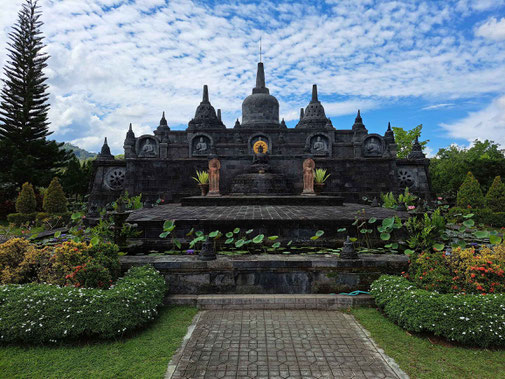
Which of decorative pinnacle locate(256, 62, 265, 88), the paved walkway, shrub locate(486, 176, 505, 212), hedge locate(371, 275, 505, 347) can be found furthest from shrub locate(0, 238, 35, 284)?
decorative pinnacle locate(256, 62, 265, 88)

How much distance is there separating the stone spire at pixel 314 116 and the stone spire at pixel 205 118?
8.38m

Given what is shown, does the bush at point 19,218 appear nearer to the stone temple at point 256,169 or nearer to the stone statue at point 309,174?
the stone temple at point 256,169

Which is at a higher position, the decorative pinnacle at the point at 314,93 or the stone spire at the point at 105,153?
the decorative pinnacle at the point at 314,93

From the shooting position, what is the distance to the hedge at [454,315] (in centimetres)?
410

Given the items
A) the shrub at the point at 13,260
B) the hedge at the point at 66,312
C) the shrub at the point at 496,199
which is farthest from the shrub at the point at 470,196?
the shrub at the point at 13,260

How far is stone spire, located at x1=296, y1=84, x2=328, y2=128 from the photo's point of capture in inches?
1158

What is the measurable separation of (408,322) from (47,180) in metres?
29.7

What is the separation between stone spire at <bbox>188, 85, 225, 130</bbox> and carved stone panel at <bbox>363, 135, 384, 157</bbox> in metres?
14.0

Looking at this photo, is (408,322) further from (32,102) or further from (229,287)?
(32,102)

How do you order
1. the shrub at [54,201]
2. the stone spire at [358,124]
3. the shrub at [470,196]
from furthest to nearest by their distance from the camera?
the stone spire at [358,124], the shrub at [54,201], the shrub at [470,196]

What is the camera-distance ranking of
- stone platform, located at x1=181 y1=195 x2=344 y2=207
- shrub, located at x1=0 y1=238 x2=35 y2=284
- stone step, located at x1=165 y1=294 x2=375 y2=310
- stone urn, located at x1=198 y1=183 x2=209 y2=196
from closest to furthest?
1. shrub, located at x1=0 y1=238 x2=35 y2=284
2. stone step, located at x1=165 y1=294 x2=375 y2=310
3. stone platform, located at x1=181 y1=195 x2=344 y2=207
4. stone urn, located at x1=198 y1=183 x2=209 y2=196

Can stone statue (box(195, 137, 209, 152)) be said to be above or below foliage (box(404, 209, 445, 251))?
above

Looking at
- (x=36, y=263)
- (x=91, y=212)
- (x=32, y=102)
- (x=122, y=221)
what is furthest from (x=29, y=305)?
(x=32, y=102)

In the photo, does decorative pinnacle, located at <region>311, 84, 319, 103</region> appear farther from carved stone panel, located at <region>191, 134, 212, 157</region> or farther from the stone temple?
carved stone panel, located at <region>191, 134, 212, 157</region>
